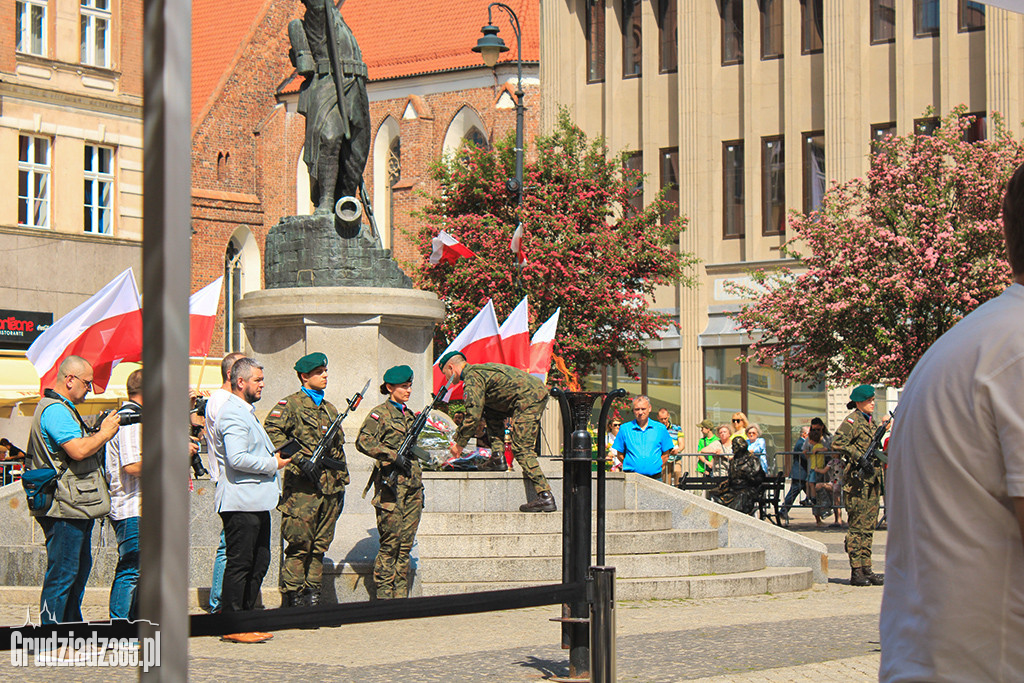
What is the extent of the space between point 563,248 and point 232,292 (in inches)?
837

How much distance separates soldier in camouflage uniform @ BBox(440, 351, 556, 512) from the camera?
39.2 ft

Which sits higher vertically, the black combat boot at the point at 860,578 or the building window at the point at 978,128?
the building window at the point at 978,128

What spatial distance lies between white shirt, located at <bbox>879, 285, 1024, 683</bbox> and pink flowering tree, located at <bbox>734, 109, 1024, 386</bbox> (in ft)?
69.0

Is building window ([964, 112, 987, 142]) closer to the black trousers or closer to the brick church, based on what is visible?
the brick church

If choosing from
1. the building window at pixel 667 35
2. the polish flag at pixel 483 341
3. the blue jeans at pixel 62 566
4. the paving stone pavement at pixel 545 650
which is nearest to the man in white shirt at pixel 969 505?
the paving stone pavement at pixel 545 650

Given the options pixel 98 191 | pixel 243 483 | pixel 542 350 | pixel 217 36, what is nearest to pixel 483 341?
pixel 542 350

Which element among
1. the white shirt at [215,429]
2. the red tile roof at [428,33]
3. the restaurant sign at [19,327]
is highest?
the red tile roof at [428,33]

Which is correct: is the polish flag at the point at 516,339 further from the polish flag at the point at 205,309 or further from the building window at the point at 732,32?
the building window at the point at 732,32

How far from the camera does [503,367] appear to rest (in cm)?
1226

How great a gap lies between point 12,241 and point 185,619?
33.8 meters

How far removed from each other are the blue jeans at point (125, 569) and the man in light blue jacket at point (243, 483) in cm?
56

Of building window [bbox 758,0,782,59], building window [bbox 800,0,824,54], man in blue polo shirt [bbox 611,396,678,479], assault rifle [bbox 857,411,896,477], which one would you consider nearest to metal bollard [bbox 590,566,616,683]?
assault rifle [bbox 857,411,896,477]

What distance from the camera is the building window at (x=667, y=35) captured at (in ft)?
125

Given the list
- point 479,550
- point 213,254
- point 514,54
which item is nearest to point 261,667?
point 479,550
